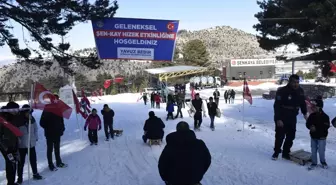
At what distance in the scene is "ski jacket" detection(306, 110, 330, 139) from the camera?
24.1ft

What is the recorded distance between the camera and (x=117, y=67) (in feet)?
400

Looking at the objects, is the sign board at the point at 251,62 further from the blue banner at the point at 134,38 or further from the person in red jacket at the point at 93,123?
the person in red jacket at the point at 93,123

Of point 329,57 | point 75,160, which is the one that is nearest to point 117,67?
point 329,57

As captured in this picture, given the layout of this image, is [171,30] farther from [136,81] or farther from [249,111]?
[136,81]

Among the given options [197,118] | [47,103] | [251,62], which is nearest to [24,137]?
[47,103]

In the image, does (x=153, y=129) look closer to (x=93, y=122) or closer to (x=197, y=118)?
(x=93, y=122)

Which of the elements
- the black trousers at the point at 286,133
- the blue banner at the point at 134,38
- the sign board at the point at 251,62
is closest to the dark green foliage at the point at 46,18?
the blue banner at the point at 134,38

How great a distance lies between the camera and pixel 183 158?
13.6 feet

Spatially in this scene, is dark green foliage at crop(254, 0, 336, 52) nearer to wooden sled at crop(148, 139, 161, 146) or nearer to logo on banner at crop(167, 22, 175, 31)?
logo on banner at crop(167, 22, 175, 31)

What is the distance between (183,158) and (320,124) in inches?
177

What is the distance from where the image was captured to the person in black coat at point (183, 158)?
4.16m

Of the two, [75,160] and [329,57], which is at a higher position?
[329,57]

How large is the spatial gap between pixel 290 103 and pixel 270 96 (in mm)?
30680

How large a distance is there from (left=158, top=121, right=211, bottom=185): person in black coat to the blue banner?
9319 millimetres
